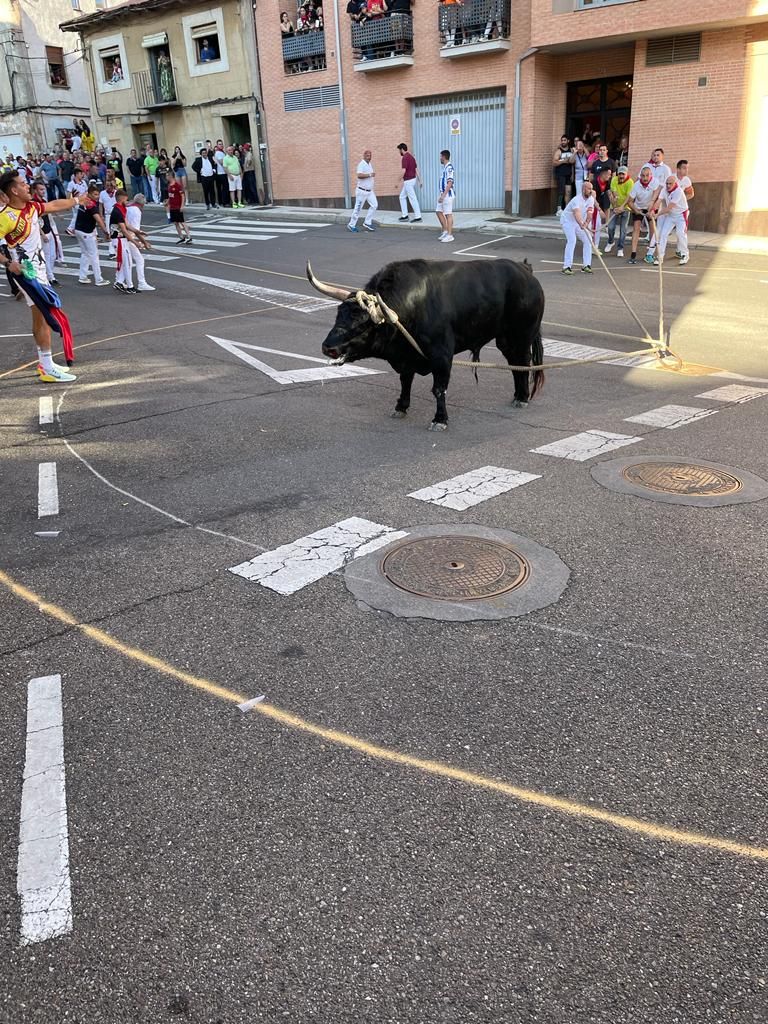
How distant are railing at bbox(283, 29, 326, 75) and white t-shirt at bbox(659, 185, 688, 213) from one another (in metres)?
17.8

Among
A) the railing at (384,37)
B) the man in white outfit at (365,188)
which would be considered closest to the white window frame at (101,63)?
the railing at (384,37)

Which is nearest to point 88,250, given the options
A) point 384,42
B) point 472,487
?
point 472,487

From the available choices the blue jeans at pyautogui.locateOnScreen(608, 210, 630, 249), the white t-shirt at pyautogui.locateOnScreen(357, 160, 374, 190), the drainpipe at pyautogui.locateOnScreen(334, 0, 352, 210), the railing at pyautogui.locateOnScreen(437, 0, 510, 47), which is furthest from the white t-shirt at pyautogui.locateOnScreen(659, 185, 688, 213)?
the drainpipe at pyautogui.locateOnScreen(334, 0, 352, 210)

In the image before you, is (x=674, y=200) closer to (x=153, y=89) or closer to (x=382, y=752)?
(x=382, y=752)

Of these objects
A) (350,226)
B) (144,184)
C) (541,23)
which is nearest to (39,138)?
(144,184)

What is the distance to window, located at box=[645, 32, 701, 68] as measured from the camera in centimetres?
2164

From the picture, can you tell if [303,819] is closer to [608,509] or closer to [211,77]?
[608,509]

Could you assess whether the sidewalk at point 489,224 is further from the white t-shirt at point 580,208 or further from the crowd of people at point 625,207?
the white t-shirt at point 580,208

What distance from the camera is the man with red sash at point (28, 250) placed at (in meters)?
9.37

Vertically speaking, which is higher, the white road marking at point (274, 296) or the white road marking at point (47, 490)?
the white road marking at point (274, 296)

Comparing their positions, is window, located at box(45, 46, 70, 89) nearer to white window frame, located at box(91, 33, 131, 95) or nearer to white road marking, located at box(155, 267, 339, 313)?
white window frame, located at box(91, 33, 131, 95)

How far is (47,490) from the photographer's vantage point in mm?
6734

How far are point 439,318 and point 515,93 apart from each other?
69.3 ft

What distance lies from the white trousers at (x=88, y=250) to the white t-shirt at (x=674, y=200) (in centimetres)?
1203
